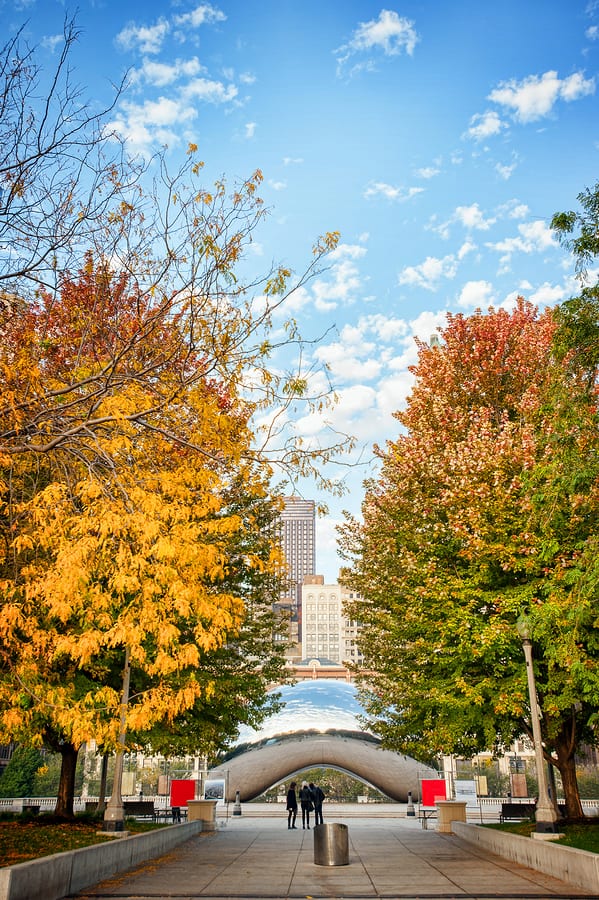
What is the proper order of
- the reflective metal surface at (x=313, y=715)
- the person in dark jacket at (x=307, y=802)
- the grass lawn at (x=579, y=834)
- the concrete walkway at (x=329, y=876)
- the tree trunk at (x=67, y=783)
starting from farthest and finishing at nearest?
the reflective metal surface at (x=313, y=715) < the person in dark jacket at (x=307, y=802) < the tree trunk at (x=67, y=783) < the grass lawn at (x=579, y=834) < the concrete walkway at (x=329, y=876)

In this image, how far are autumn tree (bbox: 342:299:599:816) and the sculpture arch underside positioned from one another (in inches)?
673

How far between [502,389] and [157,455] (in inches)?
594

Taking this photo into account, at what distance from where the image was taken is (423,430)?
21484 millimetres

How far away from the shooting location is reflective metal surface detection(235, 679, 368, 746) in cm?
4022

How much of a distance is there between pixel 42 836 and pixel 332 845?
6.46 m

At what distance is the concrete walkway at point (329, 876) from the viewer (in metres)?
10.3

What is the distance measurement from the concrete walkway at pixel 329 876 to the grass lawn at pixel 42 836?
1404mm

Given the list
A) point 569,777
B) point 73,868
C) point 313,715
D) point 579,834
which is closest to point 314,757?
point 313,715

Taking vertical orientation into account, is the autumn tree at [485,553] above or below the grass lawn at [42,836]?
above

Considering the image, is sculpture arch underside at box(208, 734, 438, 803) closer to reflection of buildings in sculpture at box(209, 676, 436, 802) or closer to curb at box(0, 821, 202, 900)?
reflection of buildings in sculpture at box(209, 676, 436, 802)

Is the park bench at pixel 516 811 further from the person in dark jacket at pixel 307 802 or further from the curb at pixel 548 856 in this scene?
the curb at pixel 548 856

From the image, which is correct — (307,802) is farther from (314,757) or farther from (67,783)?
(314,757)

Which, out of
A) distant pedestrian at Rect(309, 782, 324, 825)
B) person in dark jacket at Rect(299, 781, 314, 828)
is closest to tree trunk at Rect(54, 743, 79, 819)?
distant pedestrian at Rect(309, 782, 324, 825)

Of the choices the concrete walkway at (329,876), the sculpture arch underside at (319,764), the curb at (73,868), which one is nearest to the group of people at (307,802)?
the concrete walkway at (329,876)
